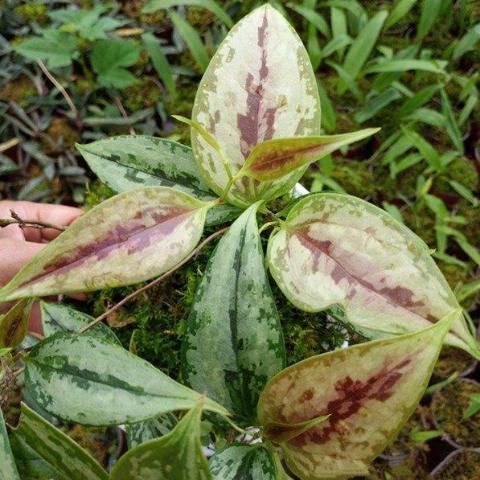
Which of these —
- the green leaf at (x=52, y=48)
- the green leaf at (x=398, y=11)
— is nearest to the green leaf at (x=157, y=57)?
the green leaf at (x=52, y=48)

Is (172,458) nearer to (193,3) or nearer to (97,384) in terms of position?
(97,384)

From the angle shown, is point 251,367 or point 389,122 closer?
point 251,367

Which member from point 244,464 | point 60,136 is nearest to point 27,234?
point 60,136

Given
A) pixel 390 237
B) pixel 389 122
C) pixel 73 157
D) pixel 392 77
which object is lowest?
pixel 73 157

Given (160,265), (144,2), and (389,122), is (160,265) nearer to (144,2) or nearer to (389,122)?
(389,122)

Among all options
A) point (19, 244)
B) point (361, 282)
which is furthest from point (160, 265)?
point (19, 244)
